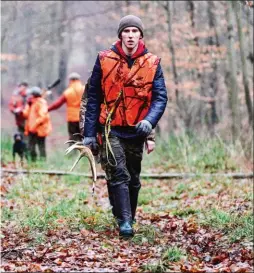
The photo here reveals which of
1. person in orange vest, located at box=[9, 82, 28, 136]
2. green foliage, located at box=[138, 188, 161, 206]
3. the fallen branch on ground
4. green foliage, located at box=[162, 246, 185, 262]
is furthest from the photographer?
person in orange vest, located at box=[9, 82, 28, 136]

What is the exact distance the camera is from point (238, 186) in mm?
10508

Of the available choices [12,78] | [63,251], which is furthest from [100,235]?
[12,78]

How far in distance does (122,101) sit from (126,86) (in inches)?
6.5

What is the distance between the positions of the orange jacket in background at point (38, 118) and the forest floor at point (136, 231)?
4.51m

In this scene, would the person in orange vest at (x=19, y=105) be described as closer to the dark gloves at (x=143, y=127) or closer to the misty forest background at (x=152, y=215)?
the misty forest background at (x=152, y=215)

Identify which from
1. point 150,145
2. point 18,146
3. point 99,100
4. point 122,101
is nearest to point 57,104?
point 18,146

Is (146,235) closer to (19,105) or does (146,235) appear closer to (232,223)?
(232,223)

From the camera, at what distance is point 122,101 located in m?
6.63

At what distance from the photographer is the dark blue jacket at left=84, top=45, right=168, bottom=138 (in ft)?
21.9

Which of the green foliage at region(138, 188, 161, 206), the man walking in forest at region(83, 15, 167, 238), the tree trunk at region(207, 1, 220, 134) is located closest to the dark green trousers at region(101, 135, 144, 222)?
the man walking in forest at region(83, 15, 167, 238)

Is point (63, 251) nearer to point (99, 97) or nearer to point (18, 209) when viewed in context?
point (99, 97)

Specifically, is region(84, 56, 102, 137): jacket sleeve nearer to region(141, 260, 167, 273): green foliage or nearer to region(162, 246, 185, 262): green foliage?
region(162, 246, 185, 262): green foliage

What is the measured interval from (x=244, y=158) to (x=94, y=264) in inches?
330

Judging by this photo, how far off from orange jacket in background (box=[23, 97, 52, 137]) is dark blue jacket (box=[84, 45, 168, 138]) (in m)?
8.74
